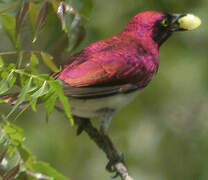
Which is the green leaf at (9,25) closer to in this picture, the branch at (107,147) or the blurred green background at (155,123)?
the branch at (107,147)

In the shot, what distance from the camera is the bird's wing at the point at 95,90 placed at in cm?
334

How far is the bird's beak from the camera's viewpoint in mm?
3973

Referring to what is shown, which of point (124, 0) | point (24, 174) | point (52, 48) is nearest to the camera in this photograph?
point (24, 174)

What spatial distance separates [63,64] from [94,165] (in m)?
3.19

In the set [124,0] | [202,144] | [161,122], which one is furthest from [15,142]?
[161,122]

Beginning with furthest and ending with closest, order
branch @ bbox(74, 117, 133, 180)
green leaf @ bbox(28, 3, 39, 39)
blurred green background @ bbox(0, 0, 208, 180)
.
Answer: blurred green background @ bbox(0, 0, 208, 180), branch @ bbox(74, 117, 133, 180), green leaf @ bbox(28, 3, 39, 39)

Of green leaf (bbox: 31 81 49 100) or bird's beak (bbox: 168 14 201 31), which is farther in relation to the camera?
bird's beak (bbox: 168 14 201 31)

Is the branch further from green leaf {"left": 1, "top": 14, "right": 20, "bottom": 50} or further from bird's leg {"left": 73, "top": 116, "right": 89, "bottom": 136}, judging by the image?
green leaf {"left": 1, "top": 14, "right": 20, "bottom": 50}

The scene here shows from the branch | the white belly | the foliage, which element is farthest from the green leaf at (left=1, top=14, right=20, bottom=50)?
the branch

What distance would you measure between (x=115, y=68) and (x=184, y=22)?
804 millimetres

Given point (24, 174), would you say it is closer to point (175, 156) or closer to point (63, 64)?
point (63, 64)

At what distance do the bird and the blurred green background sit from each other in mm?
1826

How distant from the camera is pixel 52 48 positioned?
302cm

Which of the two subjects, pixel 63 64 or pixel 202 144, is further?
pixel 202 144
